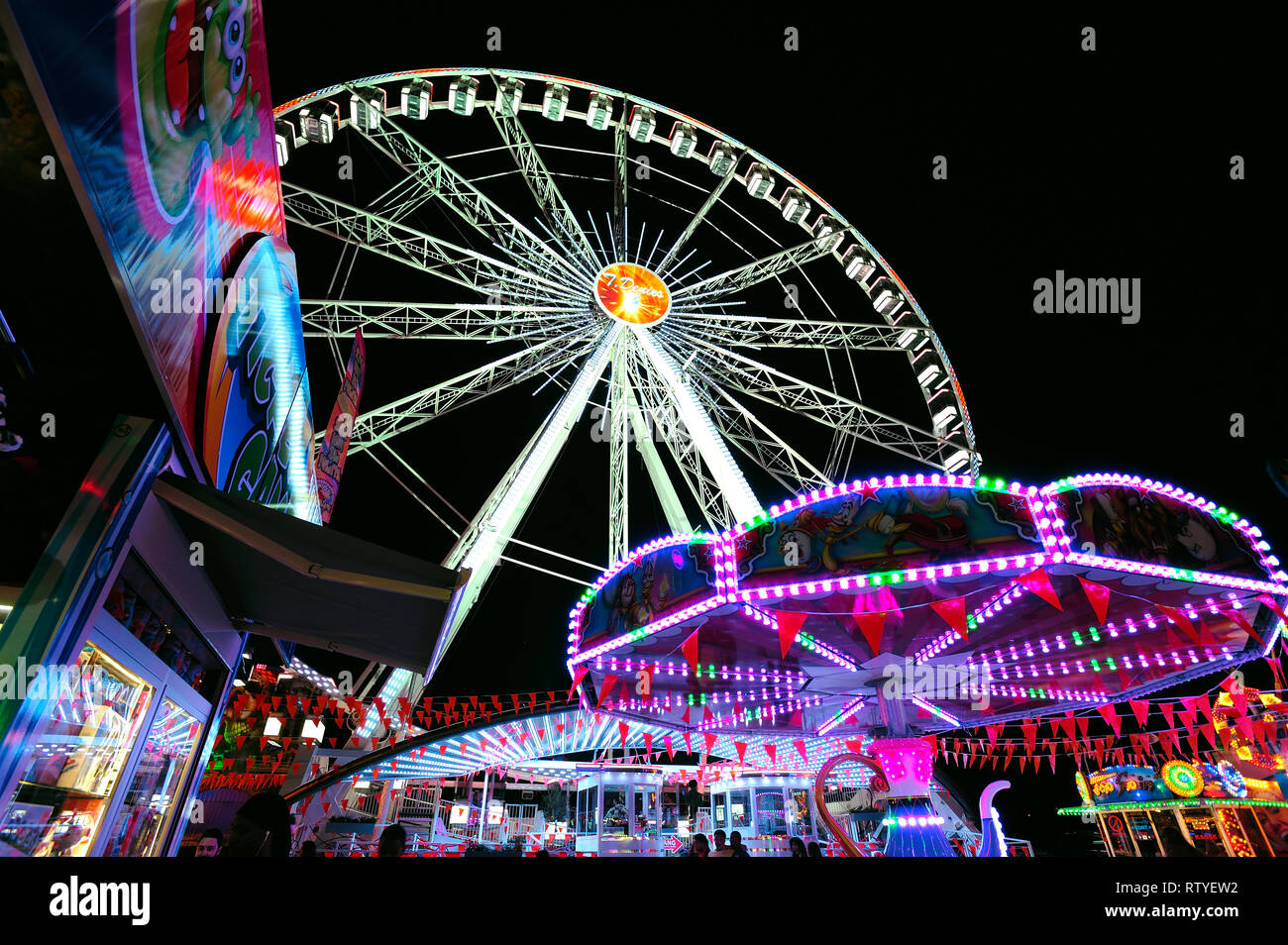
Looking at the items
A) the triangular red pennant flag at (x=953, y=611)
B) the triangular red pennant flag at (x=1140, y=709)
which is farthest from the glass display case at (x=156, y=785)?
the triangular red pennant flag at (x=1140, y=709)

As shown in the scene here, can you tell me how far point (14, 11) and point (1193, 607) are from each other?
10865 mm

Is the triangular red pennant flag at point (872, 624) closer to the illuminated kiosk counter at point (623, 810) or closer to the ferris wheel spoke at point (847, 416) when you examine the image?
the ferris wheel spoke at point (847, 416)

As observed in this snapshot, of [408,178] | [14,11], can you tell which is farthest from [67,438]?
[408,178]

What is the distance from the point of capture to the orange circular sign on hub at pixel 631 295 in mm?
12289

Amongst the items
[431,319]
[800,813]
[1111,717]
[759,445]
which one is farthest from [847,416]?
[800,813]

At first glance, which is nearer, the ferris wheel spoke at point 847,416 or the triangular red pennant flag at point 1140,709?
the triangular red pennant flag at point 1140,709

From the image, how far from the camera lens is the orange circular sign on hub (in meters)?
12.3

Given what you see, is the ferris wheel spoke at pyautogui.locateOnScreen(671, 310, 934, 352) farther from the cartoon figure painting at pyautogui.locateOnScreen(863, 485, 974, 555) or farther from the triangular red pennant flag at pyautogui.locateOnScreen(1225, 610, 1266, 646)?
the triangular red pennant flag at pyautogui.locateOnScreen(1225, 610, 1266, 646)

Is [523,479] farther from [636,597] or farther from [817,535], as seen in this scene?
[817,535]

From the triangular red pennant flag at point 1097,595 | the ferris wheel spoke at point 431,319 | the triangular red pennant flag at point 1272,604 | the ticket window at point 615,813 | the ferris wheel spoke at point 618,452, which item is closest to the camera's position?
the triangular red pennant flag at point 1097,595

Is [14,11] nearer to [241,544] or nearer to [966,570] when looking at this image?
[241,544]

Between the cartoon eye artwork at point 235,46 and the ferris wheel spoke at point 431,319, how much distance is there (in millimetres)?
6177

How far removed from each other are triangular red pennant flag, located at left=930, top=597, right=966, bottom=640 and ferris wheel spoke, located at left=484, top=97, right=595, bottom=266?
29.1 ft

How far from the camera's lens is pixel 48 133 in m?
2.12
